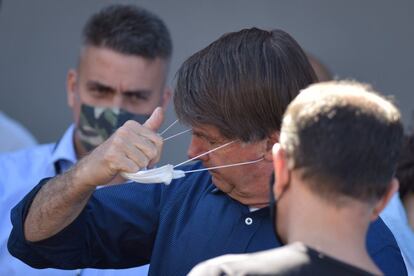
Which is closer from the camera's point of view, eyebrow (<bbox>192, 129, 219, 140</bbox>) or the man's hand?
the man's hand

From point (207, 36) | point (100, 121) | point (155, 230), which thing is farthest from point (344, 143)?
point (207, 36)

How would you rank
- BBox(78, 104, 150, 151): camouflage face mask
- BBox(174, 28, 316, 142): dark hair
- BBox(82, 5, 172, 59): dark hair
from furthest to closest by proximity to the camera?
BBox(82, 5, 172, 59): dark hair
BBox(78, 104, 150, 151): camouflage face mask
BBox(174, 28, 316, 142): dark hair

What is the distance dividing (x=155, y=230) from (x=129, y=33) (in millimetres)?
1400

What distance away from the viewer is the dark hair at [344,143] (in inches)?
89.4

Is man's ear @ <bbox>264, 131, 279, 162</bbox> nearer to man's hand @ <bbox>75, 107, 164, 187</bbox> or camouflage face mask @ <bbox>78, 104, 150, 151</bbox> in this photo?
man's hand @ <bbox>75, 107, 164, 187</bbox>

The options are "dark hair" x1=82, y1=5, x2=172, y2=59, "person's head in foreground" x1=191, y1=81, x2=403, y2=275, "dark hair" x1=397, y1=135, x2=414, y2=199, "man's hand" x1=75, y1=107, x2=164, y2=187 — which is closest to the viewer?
"person's head in foreground" x1=191, y1=81, x2=403, y2=275

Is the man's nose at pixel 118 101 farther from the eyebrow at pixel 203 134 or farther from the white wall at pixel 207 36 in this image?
the white wall at pixel 207 36

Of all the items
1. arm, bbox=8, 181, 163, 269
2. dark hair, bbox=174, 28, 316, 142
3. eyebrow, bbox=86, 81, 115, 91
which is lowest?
arm, bbox=8, 181, 163, 269

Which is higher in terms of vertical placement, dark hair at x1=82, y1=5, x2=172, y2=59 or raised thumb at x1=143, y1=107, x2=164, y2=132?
raised thumb at x1=143, y1=107, x2=164, y2=132

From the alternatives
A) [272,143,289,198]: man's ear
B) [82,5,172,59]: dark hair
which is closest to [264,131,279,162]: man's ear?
[272,143,289,198]: man's ear

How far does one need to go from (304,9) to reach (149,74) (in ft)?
4.83

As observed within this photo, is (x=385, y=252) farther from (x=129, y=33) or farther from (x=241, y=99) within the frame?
(x=129, y=33)

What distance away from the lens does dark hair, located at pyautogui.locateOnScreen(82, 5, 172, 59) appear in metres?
4.46

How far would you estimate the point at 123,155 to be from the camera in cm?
297
